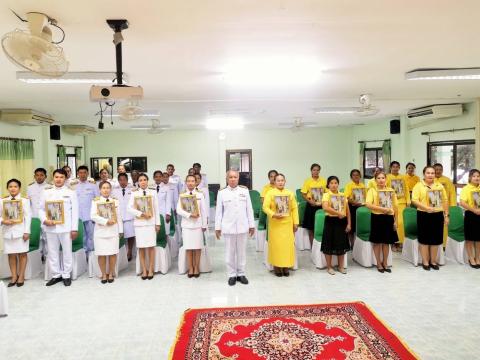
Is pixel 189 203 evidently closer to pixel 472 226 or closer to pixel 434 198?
pixel 434 198

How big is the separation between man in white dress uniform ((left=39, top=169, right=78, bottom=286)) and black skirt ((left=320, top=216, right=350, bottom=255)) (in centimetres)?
365

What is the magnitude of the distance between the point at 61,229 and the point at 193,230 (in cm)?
185

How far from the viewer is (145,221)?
5.69 meters

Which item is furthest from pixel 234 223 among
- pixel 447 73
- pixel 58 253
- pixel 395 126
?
pixel 395 126

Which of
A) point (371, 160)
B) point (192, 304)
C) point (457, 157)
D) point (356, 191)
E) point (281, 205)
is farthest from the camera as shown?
point (371, 160)

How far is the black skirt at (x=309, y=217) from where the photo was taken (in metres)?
7.26

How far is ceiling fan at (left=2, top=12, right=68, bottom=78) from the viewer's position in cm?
256

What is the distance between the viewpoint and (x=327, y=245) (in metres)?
5.72

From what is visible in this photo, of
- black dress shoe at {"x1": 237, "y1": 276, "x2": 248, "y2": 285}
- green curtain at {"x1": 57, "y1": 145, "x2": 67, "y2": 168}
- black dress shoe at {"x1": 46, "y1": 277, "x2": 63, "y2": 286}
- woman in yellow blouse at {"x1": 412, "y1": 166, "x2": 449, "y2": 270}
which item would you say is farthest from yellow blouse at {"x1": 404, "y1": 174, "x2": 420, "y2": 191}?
green curtain at {"x1": 57, "y1": 145, "x2": 67, "y2": 168}

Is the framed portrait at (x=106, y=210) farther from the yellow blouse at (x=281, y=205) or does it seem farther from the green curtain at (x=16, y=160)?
the green curtain at (x=16, y=160)

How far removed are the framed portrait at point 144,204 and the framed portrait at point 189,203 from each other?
465 millimetres

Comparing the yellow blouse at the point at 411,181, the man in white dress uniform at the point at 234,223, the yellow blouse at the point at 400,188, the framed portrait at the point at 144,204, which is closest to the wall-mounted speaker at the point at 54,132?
the framed portrait at the point at 144,204

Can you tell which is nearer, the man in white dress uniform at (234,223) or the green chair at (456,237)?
the man in white dress uniform at (234,223)

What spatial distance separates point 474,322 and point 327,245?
6.92 feet
